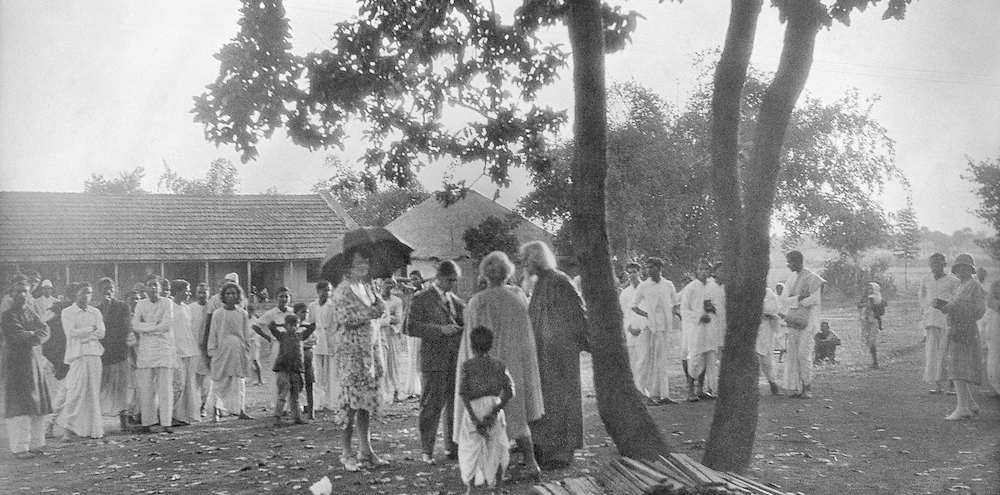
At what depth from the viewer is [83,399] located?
12055 millimetres

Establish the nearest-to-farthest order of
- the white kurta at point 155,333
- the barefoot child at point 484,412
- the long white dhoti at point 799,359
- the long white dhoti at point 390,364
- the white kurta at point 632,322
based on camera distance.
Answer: the barefoot child at point 484,412
the white kurta at point 155,333
the long white dhoti at point 799,359
the white kurta at point 632,322
the long white dhoti at point 390,364

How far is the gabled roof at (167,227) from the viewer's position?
106ft

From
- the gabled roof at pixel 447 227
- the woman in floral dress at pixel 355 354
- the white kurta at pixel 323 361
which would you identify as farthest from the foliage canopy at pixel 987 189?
the gabled roof at pixel 447 227

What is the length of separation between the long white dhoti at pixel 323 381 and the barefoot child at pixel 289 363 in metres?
1.70

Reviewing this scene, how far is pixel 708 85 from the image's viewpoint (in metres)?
40.1

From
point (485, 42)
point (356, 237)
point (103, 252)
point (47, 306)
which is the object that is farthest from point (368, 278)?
point (103, 252)

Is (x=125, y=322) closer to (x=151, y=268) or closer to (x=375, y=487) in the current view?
(x=375, y=487)

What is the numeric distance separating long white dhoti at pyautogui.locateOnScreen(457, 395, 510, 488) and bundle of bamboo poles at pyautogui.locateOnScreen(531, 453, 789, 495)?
5.19 feet

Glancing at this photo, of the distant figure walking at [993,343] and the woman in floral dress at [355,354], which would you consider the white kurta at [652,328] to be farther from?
the woman in floral dress at [355,354]

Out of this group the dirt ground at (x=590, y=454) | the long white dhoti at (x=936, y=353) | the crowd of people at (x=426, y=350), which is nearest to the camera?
the dirt ground at (x=590, y=454)

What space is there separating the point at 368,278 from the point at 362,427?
1.48 metres

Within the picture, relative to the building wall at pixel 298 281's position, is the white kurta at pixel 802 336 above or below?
below

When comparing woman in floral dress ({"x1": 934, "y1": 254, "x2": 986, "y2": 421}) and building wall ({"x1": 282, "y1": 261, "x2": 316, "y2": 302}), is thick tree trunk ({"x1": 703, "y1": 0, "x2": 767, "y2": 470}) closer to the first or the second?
woman in floral dress ({"x1": 934, "y1": 254, "x2": 986, "y2": 421})

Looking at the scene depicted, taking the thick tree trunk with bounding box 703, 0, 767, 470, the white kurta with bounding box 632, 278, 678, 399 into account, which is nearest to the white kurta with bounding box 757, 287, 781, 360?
the white kurta with bounding box 632, 278, 678, 399
